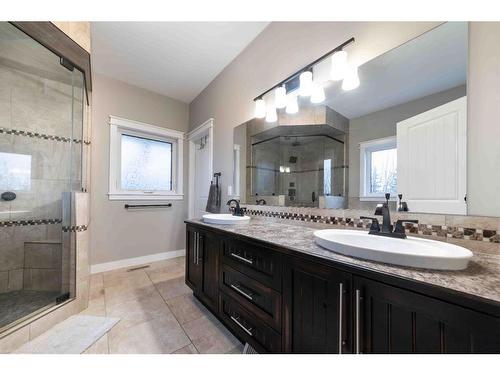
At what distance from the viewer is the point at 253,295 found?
3.82 feet

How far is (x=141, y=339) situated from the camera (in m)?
1.36

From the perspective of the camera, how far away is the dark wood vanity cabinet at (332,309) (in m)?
0.53

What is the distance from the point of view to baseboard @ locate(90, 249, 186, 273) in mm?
2534

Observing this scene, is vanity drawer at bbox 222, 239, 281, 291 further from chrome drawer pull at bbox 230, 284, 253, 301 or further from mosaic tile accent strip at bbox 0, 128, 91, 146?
mosaic tile accent strip at bbox 0, 128, 91, 146

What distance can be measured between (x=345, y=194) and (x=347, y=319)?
2.60 ft

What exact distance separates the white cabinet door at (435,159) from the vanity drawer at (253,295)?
2.88 feet

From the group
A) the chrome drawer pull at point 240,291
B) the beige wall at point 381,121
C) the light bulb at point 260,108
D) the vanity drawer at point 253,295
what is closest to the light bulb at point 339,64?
the beige wall at point 381,121

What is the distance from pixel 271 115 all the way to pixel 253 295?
1480 mm

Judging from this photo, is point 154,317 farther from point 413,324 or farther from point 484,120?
point 484,120

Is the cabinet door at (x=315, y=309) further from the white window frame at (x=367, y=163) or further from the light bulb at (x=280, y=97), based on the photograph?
the light bulb at (x=280, y=97)

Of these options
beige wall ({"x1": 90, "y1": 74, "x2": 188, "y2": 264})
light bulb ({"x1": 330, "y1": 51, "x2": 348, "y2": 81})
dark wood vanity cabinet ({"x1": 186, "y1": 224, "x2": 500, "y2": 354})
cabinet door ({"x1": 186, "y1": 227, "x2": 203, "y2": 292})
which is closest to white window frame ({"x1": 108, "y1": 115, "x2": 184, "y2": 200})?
beige wall ({"x1": 90, "y1": 74, "x2": 188, "y2": 264})

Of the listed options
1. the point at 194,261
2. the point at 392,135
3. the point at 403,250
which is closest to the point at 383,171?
the point at 392,135

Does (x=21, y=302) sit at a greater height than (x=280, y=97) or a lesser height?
lesser

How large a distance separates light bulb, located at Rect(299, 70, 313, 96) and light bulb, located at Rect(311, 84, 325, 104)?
33 mm
